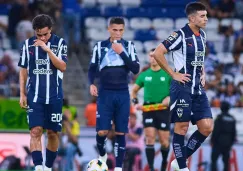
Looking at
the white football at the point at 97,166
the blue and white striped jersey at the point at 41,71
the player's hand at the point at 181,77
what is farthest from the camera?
the blue and white striped jersey at the point at 41,71

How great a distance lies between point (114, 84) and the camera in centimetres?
1543

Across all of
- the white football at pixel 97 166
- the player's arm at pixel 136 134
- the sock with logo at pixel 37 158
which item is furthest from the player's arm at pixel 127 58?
the player's arm at pixel 136 134

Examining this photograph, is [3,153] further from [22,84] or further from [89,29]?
[89,29]

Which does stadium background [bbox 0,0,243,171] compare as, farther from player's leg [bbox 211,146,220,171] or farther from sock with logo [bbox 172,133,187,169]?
sock with logo [bbox 172,133,187,169]

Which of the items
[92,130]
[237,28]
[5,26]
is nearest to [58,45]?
[92,130]

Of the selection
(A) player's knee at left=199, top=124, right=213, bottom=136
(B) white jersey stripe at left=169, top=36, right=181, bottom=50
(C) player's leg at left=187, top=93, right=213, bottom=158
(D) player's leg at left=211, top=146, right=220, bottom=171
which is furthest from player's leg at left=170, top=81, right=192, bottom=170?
(D) player's leg at left=211, top=146, right=220, bottom=171

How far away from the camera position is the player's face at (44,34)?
46.8 feet

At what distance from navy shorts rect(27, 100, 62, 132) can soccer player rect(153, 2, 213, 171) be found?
5.85 feet

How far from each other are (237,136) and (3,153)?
5.90 m

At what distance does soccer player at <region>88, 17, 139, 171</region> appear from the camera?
15.4 m

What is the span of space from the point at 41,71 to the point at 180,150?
242cm

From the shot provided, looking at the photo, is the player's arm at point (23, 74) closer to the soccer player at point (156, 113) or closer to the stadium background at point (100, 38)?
the soccer player at point (156, 113)

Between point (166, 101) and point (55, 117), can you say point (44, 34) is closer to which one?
point (55, 117)

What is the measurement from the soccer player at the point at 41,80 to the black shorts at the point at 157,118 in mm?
2742
